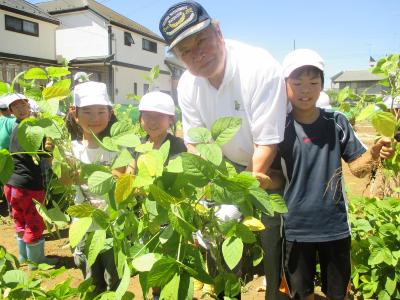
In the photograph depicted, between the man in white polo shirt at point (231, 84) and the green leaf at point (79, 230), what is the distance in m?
0.69

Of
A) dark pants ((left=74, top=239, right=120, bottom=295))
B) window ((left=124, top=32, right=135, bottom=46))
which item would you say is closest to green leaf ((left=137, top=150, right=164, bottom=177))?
dark pants ((left=74, top=239, right=120, bottom=295))

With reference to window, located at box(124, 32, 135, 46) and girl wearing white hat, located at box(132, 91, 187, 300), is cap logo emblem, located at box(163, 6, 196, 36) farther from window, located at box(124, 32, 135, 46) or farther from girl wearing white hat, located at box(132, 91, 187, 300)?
window, located at box(124, 32, 135, 46)

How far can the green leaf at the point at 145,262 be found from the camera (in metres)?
0.82

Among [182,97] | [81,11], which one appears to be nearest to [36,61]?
[81,11]

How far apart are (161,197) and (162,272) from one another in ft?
A: 0.53

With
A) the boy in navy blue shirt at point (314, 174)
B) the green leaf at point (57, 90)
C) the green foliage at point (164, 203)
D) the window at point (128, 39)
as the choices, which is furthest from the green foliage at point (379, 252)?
the window at point (128, 39)

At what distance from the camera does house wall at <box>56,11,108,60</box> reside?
23172mm

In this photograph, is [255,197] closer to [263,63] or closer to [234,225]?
[234,225]

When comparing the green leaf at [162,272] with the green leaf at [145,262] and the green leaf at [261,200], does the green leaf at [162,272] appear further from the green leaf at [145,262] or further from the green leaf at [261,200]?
the green leaf at [261,200]

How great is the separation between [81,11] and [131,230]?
2568 centimetres

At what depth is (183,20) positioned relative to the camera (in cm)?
138

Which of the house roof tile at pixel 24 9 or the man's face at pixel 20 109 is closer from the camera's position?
the man's face at pixel 20 109

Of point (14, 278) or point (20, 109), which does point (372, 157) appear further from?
point (20, 109)

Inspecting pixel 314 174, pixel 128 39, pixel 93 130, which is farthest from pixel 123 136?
pixel 128 39
